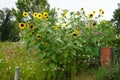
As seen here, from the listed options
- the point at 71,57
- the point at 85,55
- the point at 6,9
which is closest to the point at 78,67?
the point at 85,55

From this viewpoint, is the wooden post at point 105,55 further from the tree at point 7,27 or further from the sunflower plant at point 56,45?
the tree at point 7,27

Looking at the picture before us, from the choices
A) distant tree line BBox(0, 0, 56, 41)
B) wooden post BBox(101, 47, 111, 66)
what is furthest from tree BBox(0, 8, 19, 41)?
wooden post BBox(101, 47, 111, 66)

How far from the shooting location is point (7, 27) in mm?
39438

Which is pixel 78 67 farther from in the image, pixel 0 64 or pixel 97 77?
pixel 0 64

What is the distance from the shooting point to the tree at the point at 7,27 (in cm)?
3791

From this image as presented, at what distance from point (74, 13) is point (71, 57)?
8.19 feet

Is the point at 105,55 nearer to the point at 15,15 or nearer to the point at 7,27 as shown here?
the point at 15,15

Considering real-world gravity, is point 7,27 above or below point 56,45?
above

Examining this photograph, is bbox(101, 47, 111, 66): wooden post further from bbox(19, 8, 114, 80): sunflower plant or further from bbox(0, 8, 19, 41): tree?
bbox(0, 8, 19, 41): tree

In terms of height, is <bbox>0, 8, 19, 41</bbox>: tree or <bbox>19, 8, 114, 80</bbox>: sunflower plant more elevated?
<bbox>0, 8, 19, 41</bbox>: tree

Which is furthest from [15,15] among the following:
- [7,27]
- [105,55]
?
[105,55]

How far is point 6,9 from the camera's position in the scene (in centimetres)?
4269

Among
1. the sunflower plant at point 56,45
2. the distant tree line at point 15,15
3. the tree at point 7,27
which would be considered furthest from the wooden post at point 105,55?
the tree at point 7,27

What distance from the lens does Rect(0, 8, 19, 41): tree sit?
37.9 meters
